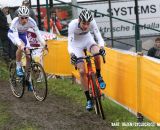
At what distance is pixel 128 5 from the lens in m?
18.0

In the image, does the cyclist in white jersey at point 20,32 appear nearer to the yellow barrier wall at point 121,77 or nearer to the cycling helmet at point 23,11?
the cycling helmet at point 23,11

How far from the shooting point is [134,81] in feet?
33.1

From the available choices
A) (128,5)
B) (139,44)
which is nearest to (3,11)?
(128,5)

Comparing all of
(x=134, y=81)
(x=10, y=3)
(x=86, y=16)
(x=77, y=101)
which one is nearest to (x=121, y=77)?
(x=134, y=81)

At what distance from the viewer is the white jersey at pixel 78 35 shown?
10695 millimetres

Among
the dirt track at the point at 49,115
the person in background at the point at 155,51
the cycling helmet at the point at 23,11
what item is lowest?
the dirt track at the point at 49,115

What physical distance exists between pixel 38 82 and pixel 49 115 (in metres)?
1.61

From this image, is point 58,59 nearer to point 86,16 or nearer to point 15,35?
point 15,35

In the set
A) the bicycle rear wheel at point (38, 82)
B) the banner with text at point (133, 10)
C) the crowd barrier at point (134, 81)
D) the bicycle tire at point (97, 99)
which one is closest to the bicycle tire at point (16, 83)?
the bicycle rear wheel at point (38, 82)

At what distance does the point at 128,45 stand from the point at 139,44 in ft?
14.8

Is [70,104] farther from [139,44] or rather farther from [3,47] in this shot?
[3,47]

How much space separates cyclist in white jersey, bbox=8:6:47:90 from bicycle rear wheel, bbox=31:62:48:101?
0.84 ft

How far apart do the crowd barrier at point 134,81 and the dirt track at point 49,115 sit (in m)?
0.67

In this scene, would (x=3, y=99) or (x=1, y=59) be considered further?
(x=1, y=59)
